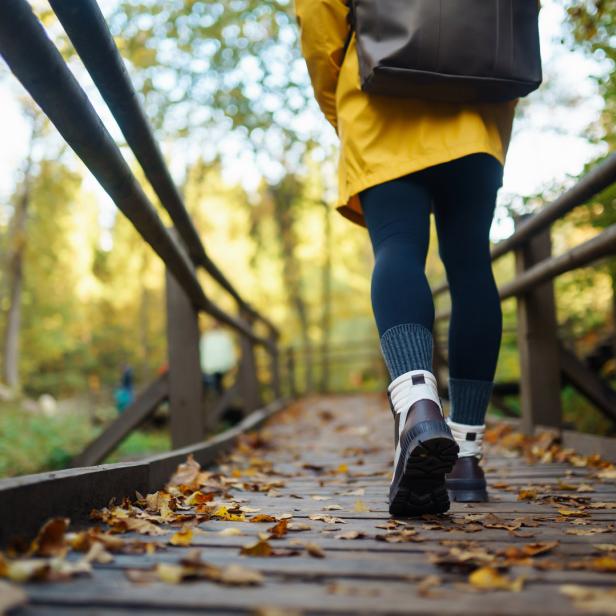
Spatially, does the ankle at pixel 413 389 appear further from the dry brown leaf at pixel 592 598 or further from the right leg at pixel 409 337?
the dry brown leaf at pixel 592 598

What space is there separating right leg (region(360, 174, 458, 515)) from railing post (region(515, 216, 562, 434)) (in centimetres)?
182

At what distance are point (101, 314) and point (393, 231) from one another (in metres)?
27.8

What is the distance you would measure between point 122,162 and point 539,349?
2364 mm

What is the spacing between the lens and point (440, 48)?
1.80 meters

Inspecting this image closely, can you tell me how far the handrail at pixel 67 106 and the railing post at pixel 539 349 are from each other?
1.96 m

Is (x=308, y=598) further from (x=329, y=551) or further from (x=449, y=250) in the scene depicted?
(x=449, y=250)

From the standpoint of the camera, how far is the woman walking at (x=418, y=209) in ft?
5.56

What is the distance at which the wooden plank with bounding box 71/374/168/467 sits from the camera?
11.0ft

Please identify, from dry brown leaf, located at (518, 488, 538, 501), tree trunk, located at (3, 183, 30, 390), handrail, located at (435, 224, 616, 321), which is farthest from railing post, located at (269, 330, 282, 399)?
tree trunk, located at (3, 183, 30, 390)

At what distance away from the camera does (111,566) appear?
3.84 ft

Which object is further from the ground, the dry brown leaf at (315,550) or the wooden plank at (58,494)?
the wooden plank at (58,494)

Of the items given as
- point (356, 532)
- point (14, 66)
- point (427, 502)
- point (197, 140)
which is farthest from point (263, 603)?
point (197, 140)

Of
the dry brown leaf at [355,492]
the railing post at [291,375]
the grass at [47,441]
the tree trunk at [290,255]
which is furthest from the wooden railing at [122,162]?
the tree trunk at [290,255]

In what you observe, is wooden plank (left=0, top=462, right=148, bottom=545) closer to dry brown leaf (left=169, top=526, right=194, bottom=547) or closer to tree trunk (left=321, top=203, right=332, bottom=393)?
dry brown leaf (left=169, top=526, right=194, bottom=547)
